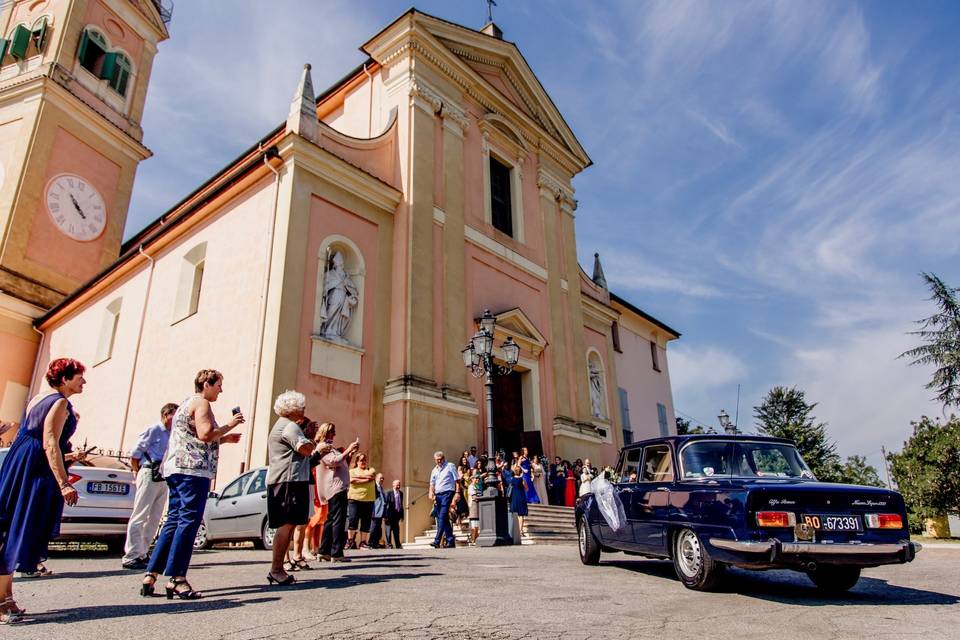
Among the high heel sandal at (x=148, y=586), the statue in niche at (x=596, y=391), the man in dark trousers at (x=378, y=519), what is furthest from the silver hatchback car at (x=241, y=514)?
the statue in niche at (x=596, y=391)

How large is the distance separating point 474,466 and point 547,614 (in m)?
9.49

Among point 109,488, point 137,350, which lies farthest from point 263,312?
point 137,350

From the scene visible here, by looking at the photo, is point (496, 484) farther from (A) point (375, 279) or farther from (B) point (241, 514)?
(A) point (375, 279)

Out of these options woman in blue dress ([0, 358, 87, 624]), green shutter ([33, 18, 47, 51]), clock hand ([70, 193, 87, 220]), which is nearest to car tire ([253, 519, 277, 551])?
woman in blue dress ([0, 358, 87, 624])

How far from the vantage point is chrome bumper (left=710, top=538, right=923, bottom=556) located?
16.1 ft

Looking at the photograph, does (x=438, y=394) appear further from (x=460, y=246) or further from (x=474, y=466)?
(x=460, y=246)

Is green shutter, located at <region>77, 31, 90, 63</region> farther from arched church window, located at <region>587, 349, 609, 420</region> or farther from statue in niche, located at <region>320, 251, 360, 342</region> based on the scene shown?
arched church window, located at <region>587, 349, 609, 420</region>

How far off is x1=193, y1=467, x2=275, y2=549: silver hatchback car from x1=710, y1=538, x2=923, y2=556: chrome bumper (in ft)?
23.3

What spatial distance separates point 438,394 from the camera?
49.0 feet

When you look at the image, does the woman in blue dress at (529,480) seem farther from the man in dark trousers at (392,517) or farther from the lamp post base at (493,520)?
the man in dark trousers at (392,517)

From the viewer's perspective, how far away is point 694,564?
5.57m

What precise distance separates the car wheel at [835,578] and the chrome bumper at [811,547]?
65 centimetres

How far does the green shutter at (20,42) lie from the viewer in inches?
1028

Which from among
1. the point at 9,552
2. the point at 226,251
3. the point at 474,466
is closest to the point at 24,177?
the point at 226,251
